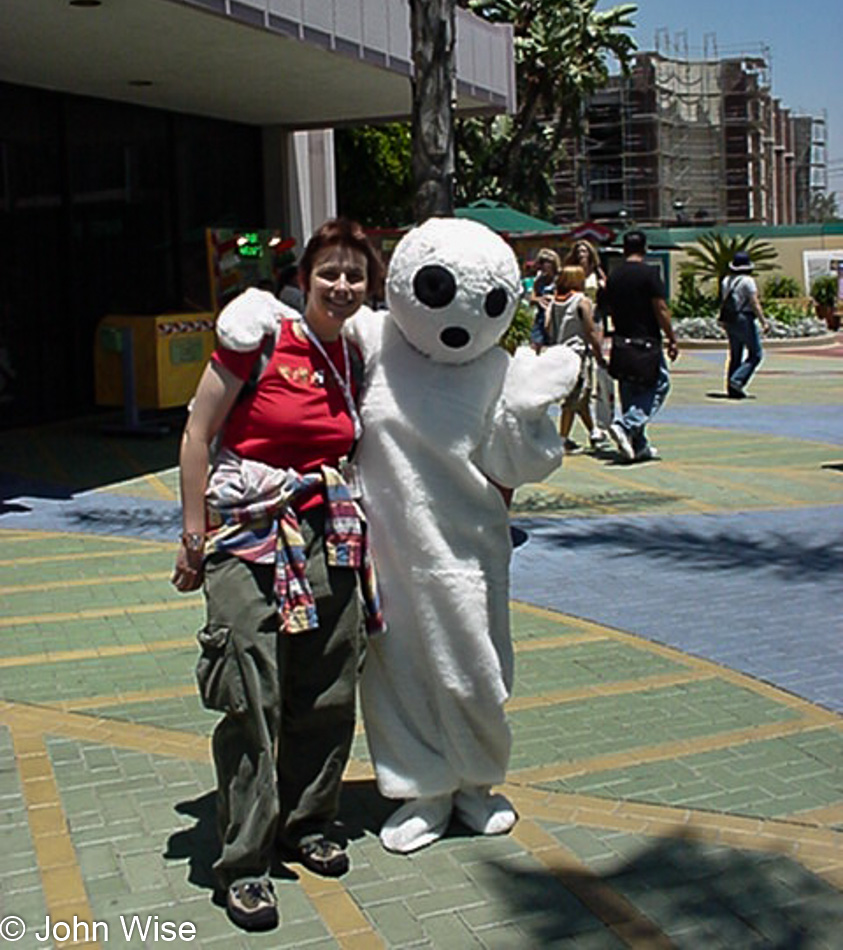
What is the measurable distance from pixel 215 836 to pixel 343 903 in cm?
62

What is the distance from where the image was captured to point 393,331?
4195 millimetres

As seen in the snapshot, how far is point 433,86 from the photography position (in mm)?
7918

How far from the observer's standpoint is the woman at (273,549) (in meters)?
3.74

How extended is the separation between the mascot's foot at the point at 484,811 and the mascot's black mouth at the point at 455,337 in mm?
1398

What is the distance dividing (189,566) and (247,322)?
68 cm

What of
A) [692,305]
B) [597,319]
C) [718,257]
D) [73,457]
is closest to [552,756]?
[597,319]

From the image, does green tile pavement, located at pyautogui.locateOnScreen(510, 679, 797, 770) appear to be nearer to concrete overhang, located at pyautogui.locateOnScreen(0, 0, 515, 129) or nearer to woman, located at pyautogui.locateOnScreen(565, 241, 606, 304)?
woman, located at pyautogui.locateOnScreen(565, 241, 606, 304)

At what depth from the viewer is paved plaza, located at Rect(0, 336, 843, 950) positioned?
12.6 feet

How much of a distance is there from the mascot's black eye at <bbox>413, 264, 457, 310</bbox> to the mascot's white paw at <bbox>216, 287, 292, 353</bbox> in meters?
0.42

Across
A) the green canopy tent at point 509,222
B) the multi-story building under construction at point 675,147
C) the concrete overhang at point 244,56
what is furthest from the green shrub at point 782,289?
the multi-story building under construction at point 675,147

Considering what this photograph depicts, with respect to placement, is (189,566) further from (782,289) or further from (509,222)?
(782,289)

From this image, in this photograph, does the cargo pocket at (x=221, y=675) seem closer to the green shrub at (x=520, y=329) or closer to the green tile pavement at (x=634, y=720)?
the green tile pavement at (x=634, y=720)

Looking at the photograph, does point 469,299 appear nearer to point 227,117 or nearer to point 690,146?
point 227,117

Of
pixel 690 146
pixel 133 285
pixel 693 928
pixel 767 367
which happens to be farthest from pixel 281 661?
pixel 690 146
